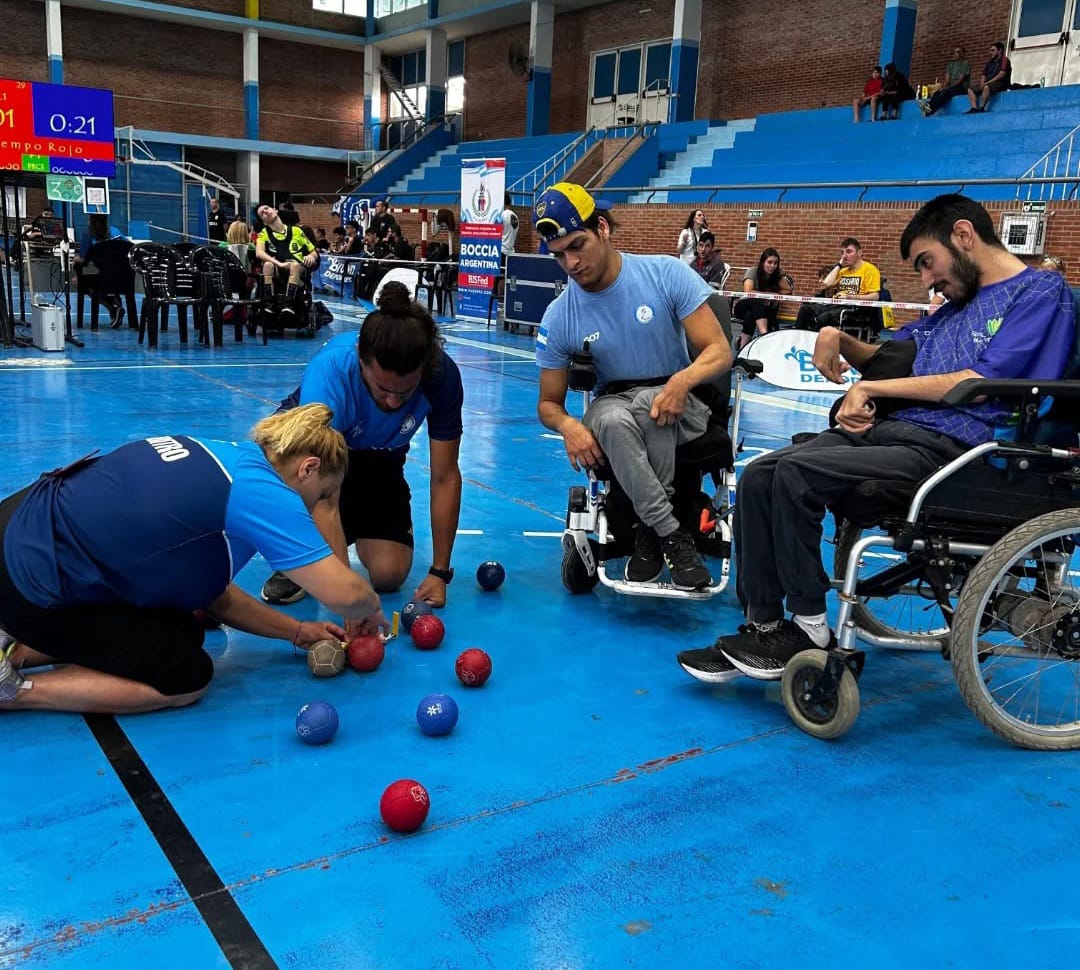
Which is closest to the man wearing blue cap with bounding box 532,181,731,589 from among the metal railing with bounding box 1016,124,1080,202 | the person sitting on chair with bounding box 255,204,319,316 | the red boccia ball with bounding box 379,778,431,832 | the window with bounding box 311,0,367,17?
the red boccia ball with bounding box 379,778,431,832

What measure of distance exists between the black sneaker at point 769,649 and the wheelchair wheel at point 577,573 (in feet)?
2.87

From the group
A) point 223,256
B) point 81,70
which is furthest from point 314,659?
point 81,70

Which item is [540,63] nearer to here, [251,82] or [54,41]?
[251,82]

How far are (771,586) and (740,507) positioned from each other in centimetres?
24

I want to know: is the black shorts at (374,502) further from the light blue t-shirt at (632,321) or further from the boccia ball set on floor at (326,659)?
the boccia ball set on floor at (326,659)

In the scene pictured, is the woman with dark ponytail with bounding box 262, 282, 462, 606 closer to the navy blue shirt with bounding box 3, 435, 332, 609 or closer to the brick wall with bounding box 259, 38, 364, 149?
the navy blue shirt with bounding box 3, 435, 332, 609

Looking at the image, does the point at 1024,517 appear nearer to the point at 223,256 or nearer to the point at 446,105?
the point at 223,256

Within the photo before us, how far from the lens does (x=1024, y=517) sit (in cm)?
250

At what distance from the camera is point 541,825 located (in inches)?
→ 81.9

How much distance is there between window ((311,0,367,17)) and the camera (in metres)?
28.6

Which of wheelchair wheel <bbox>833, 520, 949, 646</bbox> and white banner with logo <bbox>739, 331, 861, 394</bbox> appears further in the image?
white banner with logo <bbox>739, 331, 861, 394</bbox>

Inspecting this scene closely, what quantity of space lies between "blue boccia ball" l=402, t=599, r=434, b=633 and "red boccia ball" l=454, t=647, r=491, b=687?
37 centimetres

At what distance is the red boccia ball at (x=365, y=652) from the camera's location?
9.20 ft

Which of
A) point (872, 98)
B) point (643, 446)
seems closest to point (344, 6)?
point (872, 98)
